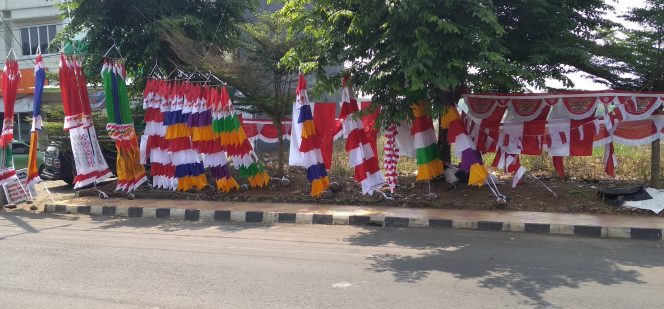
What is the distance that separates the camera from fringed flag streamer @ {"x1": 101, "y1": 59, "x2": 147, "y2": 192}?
11.3m

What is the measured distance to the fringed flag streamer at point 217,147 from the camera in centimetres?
1086

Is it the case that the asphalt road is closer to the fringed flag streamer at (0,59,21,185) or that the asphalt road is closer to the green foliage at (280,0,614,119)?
the green foliage at (280,0,614,119)

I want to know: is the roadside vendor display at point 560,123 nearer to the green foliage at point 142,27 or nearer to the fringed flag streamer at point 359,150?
the fringed flag streamer at point 359,150

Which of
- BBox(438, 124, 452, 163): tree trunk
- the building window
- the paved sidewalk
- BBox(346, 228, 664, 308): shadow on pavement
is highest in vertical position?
the building window

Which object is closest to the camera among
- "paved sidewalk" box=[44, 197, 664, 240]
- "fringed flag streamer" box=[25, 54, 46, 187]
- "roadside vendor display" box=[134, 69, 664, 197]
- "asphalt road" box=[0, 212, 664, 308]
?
"asphalt road" box=[0, 212, 664, 308]

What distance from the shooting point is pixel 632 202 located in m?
8.64

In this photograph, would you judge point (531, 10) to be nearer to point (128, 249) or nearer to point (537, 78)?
point (537, 78)

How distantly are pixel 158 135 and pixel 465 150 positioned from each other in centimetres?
687

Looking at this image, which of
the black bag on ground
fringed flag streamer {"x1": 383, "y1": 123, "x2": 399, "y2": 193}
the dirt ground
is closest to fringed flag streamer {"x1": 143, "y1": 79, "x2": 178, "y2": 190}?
the dirt ground

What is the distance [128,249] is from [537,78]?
6610 mm

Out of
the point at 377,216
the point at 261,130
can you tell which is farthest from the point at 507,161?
the point at 261,130

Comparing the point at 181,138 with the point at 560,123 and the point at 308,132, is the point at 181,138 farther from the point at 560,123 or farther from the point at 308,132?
the point at 560,123

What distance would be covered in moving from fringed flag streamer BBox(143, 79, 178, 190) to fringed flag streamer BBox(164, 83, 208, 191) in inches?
9.1

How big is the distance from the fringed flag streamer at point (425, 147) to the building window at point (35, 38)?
2218 cm
